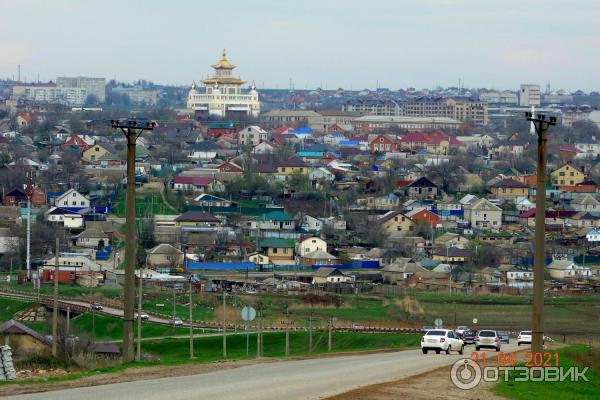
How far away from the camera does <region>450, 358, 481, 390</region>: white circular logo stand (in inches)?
766

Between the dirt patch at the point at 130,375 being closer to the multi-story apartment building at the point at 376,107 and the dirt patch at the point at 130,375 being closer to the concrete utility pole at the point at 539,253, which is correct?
the concrete utility pole at the point at 539,253

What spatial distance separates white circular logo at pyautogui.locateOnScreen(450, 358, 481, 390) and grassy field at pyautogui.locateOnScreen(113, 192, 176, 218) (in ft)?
153

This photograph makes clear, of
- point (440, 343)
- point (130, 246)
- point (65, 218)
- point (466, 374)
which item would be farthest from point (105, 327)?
point (466, 374)

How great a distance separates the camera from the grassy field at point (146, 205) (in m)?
69.6

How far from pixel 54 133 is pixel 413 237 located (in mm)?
50393

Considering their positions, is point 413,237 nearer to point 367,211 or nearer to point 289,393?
point 367,211

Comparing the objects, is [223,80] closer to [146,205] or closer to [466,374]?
[146,205]

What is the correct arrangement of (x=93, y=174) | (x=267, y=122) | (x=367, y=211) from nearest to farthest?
(x=367, y=211), (x=93, y=174), (x=267, y=122)

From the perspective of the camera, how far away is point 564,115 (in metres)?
165

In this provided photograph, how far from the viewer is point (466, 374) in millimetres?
20359

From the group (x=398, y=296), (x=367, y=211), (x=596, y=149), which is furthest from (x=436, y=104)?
(x=398, y=296)

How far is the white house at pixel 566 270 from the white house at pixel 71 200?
2151cm

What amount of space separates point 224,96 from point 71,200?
7654cm

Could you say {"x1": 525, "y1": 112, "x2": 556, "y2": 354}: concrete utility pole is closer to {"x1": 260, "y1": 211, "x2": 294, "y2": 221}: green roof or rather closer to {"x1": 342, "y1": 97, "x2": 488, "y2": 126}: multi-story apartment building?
{"x1": 260, "y1": 211, "x2": 294, "y2": 221}: green roof
